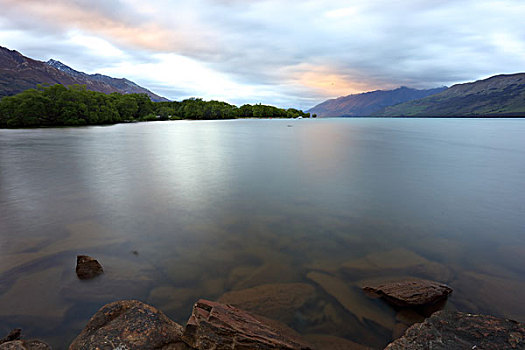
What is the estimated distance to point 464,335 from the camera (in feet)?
13.8

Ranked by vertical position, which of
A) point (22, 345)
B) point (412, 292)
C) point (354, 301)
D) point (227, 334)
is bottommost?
point (354, 301)

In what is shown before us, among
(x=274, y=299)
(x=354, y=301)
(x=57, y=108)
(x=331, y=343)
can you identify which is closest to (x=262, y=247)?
(x=274, y=299)

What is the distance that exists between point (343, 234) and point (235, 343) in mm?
→ 6706

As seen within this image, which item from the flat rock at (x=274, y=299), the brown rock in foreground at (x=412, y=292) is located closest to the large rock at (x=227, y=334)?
the flat rock at (x=274, y=299)

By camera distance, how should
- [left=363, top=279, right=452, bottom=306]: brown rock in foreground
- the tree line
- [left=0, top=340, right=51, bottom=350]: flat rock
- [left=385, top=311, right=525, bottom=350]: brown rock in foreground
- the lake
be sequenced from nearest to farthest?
[left=385, top=311, right=525, bottom=350]: brown rock in foreground → [left=0, top=340, right=51, bottom=350]: flat rock → [left=363, top=279, right=452, bottom=306]: brown rock in foreground → the lake → the tree line

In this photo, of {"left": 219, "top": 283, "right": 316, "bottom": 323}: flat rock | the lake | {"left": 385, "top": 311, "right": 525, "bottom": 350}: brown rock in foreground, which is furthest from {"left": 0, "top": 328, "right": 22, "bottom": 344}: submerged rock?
{"left": 385, "top": 311, "right": 525, "bottom": 350}: brown rock in foreground

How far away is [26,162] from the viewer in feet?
82.1

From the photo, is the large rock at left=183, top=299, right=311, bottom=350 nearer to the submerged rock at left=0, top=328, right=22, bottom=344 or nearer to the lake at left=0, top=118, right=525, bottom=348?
the lake at left=0, top=118, right=525, bottom=348

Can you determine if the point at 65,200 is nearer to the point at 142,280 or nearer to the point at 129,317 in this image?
the point at 142,280

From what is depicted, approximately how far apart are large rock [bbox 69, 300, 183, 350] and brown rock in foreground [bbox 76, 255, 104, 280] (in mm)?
2606

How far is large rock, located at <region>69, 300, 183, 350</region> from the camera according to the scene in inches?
166

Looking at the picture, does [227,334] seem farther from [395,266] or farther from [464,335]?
[395,266]

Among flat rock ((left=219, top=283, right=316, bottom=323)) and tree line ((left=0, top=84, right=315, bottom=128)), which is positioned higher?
tree line ((left=0, top=84, right=315, bottom=128))

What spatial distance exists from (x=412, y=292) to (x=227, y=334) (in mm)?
4361
